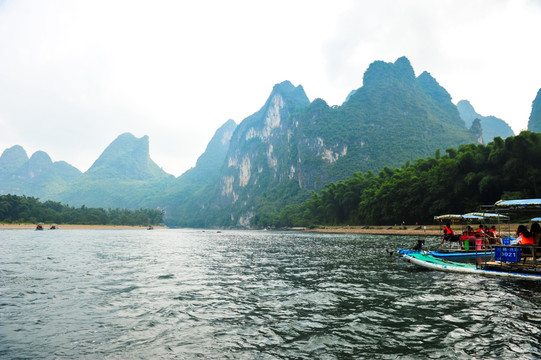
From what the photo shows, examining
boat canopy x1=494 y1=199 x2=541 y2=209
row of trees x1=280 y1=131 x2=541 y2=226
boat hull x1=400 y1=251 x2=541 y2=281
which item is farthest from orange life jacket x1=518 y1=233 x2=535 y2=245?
row of trees x1=280 y1=131 x2=541 y2=226

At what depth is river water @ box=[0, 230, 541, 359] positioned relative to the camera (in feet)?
25.2

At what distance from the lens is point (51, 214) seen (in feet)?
461

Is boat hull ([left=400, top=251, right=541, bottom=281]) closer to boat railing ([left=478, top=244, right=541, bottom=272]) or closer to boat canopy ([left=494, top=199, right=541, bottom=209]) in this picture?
boat railing ([left=478, top=244, right=541, bottom=272])

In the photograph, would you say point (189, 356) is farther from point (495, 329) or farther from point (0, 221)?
point (0, 221)

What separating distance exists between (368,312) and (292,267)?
39.6 ft

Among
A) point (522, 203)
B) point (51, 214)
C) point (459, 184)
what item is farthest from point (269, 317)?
point (51, 214)

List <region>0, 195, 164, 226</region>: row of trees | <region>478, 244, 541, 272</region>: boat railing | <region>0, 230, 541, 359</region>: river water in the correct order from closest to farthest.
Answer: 1. <region>0, 230, 541, 359</region>: river water
2. <region>478, 244, 541, 272</region>: boat railing
3. <region>0, 195, 164, 226</region>: row of trees

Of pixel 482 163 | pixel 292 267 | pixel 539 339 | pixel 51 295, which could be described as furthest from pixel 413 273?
pixel 482 163

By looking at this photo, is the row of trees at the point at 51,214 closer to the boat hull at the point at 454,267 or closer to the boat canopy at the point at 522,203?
the boat hull at the point at 454,267

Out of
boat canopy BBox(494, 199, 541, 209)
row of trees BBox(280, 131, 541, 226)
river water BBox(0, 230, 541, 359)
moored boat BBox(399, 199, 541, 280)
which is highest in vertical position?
row of trees BBox(280, 131, 541, 226)

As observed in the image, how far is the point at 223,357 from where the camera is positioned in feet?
23.9

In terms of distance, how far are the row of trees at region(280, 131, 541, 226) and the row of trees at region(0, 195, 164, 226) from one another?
127556 millimetres

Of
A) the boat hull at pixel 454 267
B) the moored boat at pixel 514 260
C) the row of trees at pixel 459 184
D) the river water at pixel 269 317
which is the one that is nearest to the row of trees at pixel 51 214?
the row of trees at pixel 459 184

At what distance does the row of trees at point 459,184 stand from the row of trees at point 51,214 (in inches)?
5022
